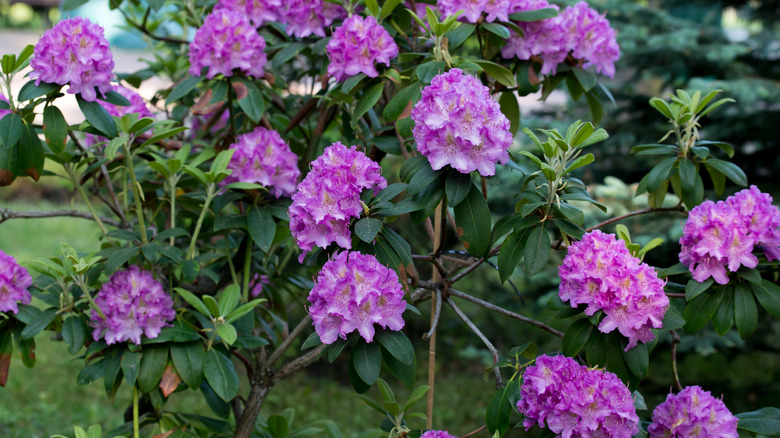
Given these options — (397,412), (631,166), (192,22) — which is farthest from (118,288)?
(631,166)

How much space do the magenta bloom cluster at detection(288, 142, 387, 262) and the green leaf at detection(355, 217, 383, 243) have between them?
2 centimetres

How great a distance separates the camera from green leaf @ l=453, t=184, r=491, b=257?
1.19 metres

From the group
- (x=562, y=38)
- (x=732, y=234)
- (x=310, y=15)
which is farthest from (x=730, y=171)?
(x=310, y=15)

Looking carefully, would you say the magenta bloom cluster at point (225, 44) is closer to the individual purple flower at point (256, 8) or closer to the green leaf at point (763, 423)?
the individual purple flower at point (256, 8)

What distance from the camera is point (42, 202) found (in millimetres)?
7371

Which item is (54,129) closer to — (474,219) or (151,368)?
(151,368)

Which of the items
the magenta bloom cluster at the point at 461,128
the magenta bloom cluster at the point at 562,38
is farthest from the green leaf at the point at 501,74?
the magenta bloom cluster at the point at 461,128

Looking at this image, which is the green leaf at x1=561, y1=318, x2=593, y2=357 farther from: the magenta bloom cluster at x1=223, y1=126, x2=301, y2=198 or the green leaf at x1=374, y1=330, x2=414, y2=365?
the magenta bloom cluster at x1=223, y1=126, x2=301, y2=198

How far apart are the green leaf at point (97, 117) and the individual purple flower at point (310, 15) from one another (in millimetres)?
470

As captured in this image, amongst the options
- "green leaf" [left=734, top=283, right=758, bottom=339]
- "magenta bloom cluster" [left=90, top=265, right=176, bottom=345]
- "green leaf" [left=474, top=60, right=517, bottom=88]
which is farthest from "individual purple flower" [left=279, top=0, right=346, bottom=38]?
"green leaf" [left=734, top=283, right=758, bottom=339]

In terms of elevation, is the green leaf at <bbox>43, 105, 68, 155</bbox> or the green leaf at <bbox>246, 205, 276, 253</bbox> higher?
the green leaf at <bbox>43, 105, 68, 155</bbox>

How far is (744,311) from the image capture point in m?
1.25

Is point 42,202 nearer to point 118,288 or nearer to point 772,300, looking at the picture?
point 118,288

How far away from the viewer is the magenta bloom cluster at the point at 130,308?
1.39 m
